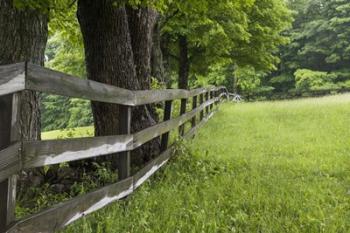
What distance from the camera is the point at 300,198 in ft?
16.2

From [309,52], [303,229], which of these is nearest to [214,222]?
[303,229]

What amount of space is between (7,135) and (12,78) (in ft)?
1.20

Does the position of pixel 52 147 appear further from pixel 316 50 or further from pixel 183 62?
pixel 316 50

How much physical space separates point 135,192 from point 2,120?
8.08 ft

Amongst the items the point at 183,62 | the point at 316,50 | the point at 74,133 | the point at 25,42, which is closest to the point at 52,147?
the point at 25,42

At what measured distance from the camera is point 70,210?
11.7ft

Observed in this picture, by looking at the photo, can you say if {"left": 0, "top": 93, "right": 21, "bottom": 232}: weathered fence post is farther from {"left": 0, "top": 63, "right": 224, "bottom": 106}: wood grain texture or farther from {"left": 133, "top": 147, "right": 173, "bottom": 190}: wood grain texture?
{"left": 133, "top": 147, "right": 173, "bottom": 190}: wood grain texture

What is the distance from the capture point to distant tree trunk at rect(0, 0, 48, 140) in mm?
5156

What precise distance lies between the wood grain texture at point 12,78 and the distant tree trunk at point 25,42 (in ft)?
8.13

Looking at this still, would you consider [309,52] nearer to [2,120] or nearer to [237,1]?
[237,1]

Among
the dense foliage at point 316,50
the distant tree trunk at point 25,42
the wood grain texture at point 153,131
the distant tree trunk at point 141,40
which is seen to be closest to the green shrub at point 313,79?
the dense foliage at point 316,50

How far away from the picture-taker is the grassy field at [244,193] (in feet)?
13.3

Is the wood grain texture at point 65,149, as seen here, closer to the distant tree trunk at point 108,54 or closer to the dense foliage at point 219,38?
the distant tree trunk at point 108,54

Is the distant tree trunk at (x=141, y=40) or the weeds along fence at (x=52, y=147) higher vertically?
the distant tree trunk at (x=141, y=40)
